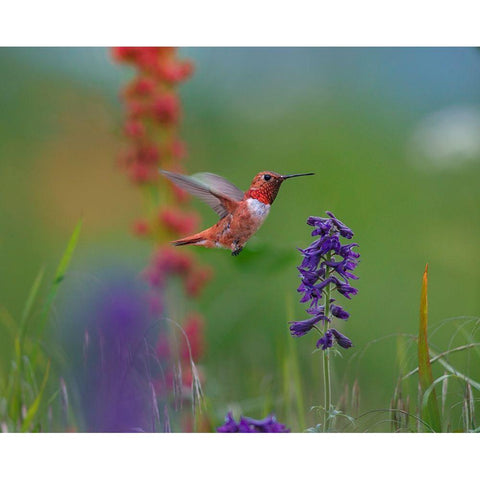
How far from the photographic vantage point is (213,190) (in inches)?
93.2

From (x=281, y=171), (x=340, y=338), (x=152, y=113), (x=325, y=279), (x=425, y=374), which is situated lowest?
(x=425, y=374)

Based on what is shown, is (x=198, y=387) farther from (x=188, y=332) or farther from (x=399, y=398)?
(x=399, y=398)

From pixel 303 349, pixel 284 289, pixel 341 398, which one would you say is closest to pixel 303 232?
pixel 284 289

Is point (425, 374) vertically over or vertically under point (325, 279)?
under

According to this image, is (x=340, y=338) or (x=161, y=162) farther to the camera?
(x=161, y=162)

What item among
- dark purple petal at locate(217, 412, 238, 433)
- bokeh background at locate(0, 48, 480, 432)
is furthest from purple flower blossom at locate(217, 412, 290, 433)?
bokeh background at locate(0, 48, 480, 432)

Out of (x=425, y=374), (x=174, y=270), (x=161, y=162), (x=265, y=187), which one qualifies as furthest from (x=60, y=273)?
(x=425, y=374)

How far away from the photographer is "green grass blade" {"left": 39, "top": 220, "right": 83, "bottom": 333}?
8.48 feet

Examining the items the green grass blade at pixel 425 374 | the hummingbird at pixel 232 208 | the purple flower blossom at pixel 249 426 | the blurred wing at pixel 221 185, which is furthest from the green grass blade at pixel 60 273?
the green grass blade at pixel 425 374

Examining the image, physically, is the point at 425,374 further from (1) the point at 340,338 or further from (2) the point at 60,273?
(2) the point at 60,273

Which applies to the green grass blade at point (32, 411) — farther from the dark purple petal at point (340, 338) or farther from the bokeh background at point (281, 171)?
the dark purple petal at point (340, 338)

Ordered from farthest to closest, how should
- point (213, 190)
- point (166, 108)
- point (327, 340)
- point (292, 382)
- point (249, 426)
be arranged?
point (166, 108) < point (292, 382) < point (213, 190) < point (249, 426) < point (327, 340)

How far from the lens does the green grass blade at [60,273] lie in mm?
2584

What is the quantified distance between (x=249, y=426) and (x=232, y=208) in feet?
2.31
